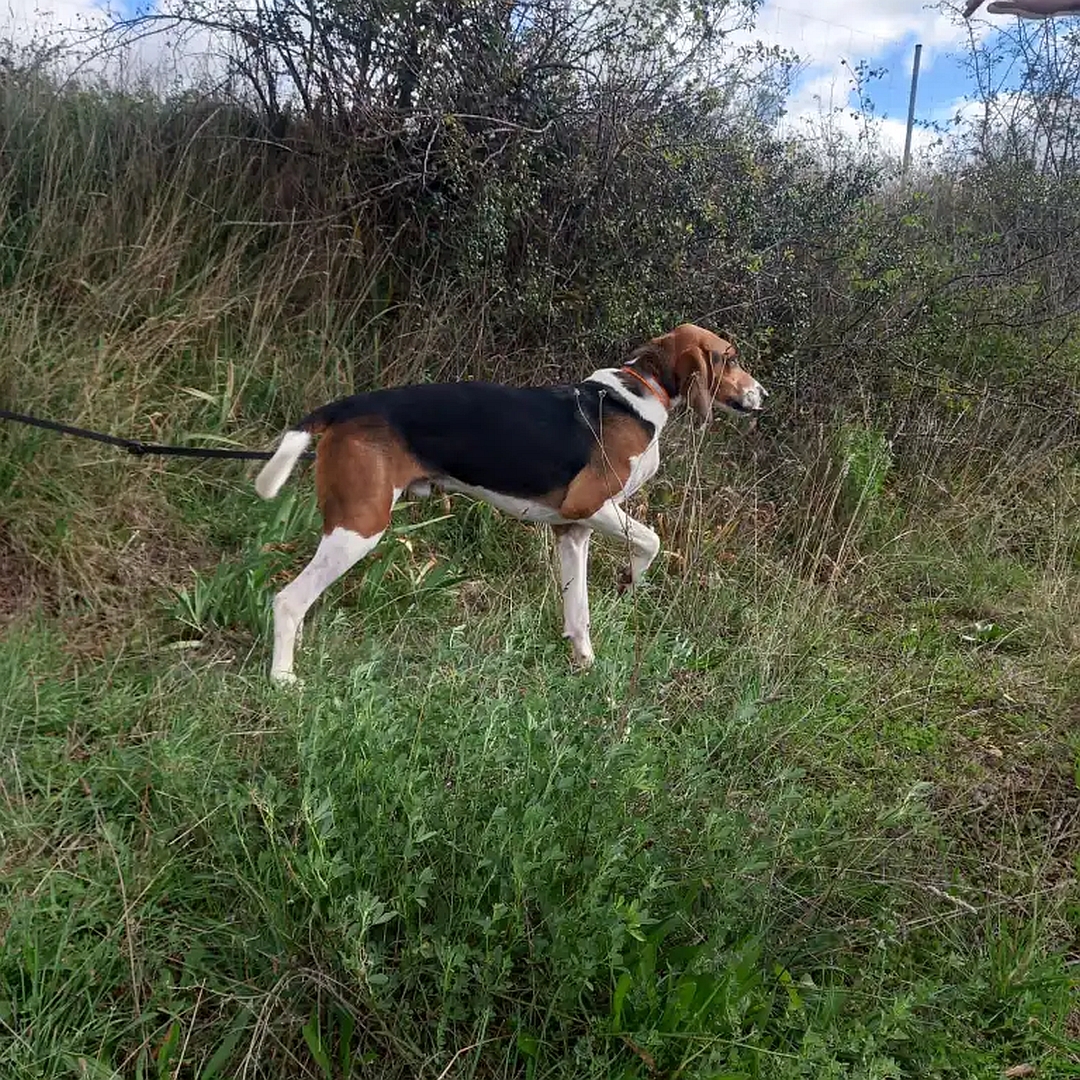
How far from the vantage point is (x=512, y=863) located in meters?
1.94

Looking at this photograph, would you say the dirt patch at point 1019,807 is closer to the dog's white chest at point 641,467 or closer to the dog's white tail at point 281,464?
the dog's white chest at point 641,467

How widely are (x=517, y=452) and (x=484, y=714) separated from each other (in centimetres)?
141

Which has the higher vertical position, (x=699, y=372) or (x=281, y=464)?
(x=699, y=372)

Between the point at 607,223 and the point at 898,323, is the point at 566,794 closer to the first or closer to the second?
the point at 607,223

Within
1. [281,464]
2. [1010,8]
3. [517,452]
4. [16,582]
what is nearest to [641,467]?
[517,452]

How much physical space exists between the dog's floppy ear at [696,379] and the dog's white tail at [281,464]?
5.11ft

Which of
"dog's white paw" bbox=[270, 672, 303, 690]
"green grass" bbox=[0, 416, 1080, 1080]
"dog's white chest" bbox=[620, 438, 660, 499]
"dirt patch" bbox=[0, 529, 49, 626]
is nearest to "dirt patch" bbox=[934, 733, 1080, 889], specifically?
"green grass" bbox=[0, 416, 1080, 1080]

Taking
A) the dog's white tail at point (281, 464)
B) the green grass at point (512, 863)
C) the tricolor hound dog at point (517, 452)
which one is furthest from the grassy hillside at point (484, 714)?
the dog's white tail at point (281, 464)

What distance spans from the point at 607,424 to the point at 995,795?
193 cm

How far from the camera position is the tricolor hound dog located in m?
3.48

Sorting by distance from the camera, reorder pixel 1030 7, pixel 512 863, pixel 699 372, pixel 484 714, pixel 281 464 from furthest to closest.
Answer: pixel 699 372 → pixel 281 464 → pixel 1030 7 → pixel 484 714 → pixel 512 863

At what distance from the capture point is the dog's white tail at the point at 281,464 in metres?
3.42

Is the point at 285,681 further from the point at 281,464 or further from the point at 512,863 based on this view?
the point at 512,863

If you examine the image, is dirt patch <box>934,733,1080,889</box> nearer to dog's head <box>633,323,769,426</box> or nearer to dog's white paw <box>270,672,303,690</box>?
dog's head <box>633,323,769,426</box>
